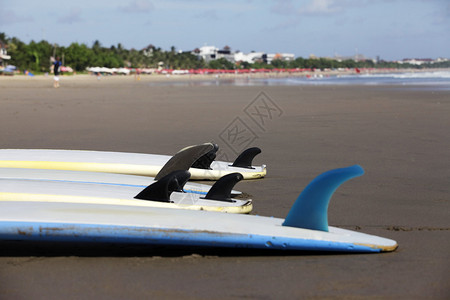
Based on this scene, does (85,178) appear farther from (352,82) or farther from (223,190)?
(352,82)

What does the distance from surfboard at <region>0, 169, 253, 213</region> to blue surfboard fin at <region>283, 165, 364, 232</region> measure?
0.88 m

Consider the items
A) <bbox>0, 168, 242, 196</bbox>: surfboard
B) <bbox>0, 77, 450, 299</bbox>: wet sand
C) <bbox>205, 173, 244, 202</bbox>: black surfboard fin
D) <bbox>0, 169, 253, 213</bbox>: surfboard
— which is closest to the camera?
<bbox>0, 77, 450, 299</bbox>: wet sand

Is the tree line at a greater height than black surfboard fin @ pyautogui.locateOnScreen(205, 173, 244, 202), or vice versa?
the tree line

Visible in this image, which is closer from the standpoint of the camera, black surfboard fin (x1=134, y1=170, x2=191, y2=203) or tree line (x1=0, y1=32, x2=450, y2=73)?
black surfboard fin (x1=134, y1=170, x2=191, y2=203)

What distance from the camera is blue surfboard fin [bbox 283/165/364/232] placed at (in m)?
3.83

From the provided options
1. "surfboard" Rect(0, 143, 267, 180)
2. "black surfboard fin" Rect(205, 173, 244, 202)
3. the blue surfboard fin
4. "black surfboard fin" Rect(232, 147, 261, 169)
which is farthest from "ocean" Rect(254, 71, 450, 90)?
the blue surfboard fin

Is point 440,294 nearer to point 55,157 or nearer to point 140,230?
point 140,230

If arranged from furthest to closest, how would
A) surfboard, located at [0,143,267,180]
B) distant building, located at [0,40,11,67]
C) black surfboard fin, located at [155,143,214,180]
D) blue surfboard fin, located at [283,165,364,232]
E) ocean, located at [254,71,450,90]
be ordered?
distant building, located at [0,40,11,67] < ocean, located at [254,71,450,90] < surfboard, located at [0,143,267,180] < black surfboard fin, located at [155,143,214,180] < blue surfboard fin, located at [283,165,364,232]

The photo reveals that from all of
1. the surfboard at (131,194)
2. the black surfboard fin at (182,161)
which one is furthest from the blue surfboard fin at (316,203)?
the black surfboard fin at (182,161)

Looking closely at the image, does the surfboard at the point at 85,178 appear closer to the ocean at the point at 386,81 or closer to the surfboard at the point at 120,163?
the surfboard at the point at 120,163

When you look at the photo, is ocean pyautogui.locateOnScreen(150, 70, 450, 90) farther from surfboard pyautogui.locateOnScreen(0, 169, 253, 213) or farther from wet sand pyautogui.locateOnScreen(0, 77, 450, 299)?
surfboard pyautogui.locateOnScreen(0, 169, 253, 213)

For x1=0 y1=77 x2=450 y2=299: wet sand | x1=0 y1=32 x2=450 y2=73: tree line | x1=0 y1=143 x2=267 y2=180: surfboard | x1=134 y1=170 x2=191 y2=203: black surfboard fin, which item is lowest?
x1=0 y1=77 x2=450 y2=299: wet sand

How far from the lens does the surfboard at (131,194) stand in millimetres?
4484

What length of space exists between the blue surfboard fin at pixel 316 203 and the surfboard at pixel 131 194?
2.87 ft
